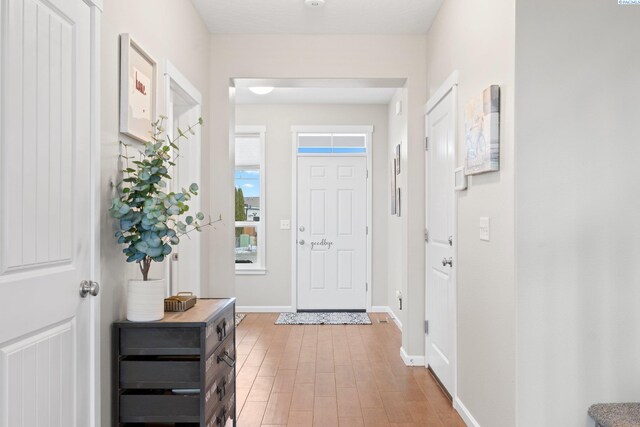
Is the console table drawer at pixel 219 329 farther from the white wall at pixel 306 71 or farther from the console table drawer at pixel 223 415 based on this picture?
the white wall at pixel 306 71

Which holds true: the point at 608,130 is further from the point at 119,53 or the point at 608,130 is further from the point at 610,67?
the point at 119,53

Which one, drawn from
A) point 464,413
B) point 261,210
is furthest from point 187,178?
point 261,210

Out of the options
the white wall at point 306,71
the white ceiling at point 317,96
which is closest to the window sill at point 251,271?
the white ceiling at point 317,96

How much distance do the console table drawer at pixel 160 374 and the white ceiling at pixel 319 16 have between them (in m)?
2.55

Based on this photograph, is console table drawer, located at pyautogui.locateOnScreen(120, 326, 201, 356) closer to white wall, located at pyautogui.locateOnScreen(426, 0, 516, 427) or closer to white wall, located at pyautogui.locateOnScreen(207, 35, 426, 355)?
white wall, located at pyautogui.locateOnScreen(426, 0, 516, 427)

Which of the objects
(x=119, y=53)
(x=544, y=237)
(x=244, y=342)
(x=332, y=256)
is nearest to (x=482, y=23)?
(x=544, y=237)

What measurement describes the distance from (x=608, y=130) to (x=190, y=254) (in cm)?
270

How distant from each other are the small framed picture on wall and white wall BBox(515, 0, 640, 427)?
175 cm

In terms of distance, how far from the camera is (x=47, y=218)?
65.8 inches

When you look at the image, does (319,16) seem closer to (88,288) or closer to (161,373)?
(88,288)

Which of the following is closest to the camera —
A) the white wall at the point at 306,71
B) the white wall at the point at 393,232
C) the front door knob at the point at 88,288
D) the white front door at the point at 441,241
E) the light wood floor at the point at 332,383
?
the front door knob at the point at 88,288

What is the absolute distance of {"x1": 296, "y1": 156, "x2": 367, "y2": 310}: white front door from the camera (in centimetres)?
641

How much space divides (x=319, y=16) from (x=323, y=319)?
11.5 feet

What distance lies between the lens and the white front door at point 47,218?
1.46m
